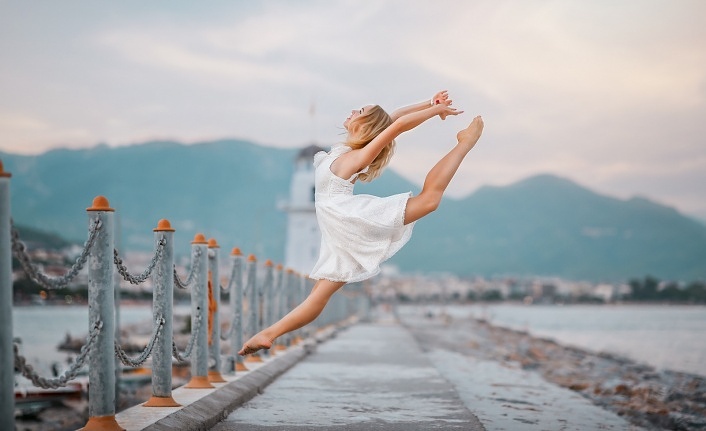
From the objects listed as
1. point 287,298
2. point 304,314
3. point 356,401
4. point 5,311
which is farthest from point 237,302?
point 5,311

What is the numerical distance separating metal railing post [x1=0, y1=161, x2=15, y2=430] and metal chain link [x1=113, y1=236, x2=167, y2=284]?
1476mm

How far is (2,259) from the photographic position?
3666mm

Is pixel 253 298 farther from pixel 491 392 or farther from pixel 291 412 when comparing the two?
pixel 291 412

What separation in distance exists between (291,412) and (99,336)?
2503 millimetres

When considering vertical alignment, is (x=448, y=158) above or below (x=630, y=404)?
above

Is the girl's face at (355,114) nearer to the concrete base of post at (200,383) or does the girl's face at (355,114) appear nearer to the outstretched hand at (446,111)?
the outstretched hand at (446,111)

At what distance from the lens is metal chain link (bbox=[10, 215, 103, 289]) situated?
151 inches

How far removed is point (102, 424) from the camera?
16.4 ft

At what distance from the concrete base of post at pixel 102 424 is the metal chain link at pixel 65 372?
15.1 inches

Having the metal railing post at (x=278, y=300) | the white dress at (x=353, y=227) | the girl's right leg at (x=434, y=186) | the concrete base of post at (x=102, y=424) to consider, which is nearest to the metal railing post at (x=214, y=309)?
the white dress at (x=353, y=227)

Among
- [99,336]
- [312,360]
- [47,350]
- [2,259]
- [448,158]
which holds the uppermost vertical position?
[448,158]

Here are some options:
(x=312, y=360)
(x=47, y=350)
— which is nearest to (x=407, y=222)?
(x=312, y=360)

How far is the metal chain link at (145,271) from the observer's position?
17.4ft

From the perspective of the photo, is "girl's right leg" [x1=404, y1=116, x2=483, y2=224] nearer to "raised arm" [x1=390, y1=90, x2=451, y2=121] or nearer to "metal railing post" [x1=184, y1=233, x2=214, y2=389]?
"raised arm" [x1=390, y1=90, x2=451, y2=121]
